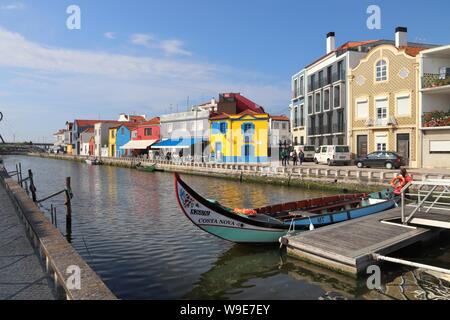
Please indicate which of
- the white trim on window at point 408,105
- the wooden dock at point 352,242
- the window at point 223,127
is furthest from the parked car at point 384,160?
the window at point 223,127

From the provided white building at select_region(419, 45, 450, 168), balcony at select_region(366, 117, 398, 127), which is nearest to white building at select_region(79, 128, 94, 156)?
balcony at select_region(366, 117, 398, 127)

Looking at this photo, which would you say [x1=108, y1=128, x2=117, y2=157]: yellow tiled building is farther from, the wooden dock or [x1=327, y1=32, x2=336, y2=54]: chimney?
the wooden dock

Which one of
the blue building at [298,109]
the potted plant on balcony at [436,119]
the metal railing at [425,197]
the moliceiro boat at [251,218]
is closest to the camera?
the metal railing at [425,197]

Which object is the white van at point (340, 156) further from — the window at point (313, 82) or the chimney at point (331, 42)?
the chimney at point (331, 42)

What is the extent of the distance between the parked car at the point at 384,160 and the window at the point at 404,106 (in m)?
4.79

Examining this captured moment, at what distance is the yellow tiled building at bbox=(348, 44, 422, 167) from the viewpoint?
107ft

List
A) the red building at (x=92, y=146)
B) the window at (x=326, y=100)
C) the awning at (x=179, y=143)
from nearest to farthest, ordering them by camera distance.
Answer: the window at (x=326, y=100) → the awning at (x=179, y=143) → the red building at (x=92, y=146)

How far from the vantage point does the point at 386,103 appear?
1380 inches

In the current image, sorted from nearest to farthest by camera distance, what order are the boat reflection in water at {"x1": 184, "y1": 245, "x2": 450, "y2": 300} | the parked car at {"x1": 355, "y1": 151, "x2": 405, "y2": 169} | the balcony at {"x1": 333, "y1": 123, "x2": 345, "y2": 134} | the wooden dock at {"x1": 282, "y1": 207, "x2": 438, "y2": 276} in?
1. the boat reflection in water at {"x1": 184, "y1": 245, "x2": 450, "y2": 300}
2. the wooden dock at {"x1": 282, "y1": 207, "x2": 438, "y2": 276}
3. the parked car at {"x1": 355, "y1": 151, "x2": 405, "y2": 169}
4. the balcony at {"x1": 333, "y1": 123, "x2": 345, "y2": 134}

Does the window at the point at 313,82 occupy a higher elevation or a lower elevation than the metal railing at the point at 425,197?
higher

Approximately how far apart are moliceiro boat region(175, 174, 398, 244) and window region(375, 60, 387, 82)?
80.0 feet

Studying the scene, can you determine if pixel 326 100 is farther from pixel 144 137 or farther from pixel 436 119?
pixel 144 137

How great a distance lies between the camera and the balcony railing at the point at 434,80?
98.6 ft

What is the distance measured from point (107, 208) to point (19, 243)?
34.2 feet
